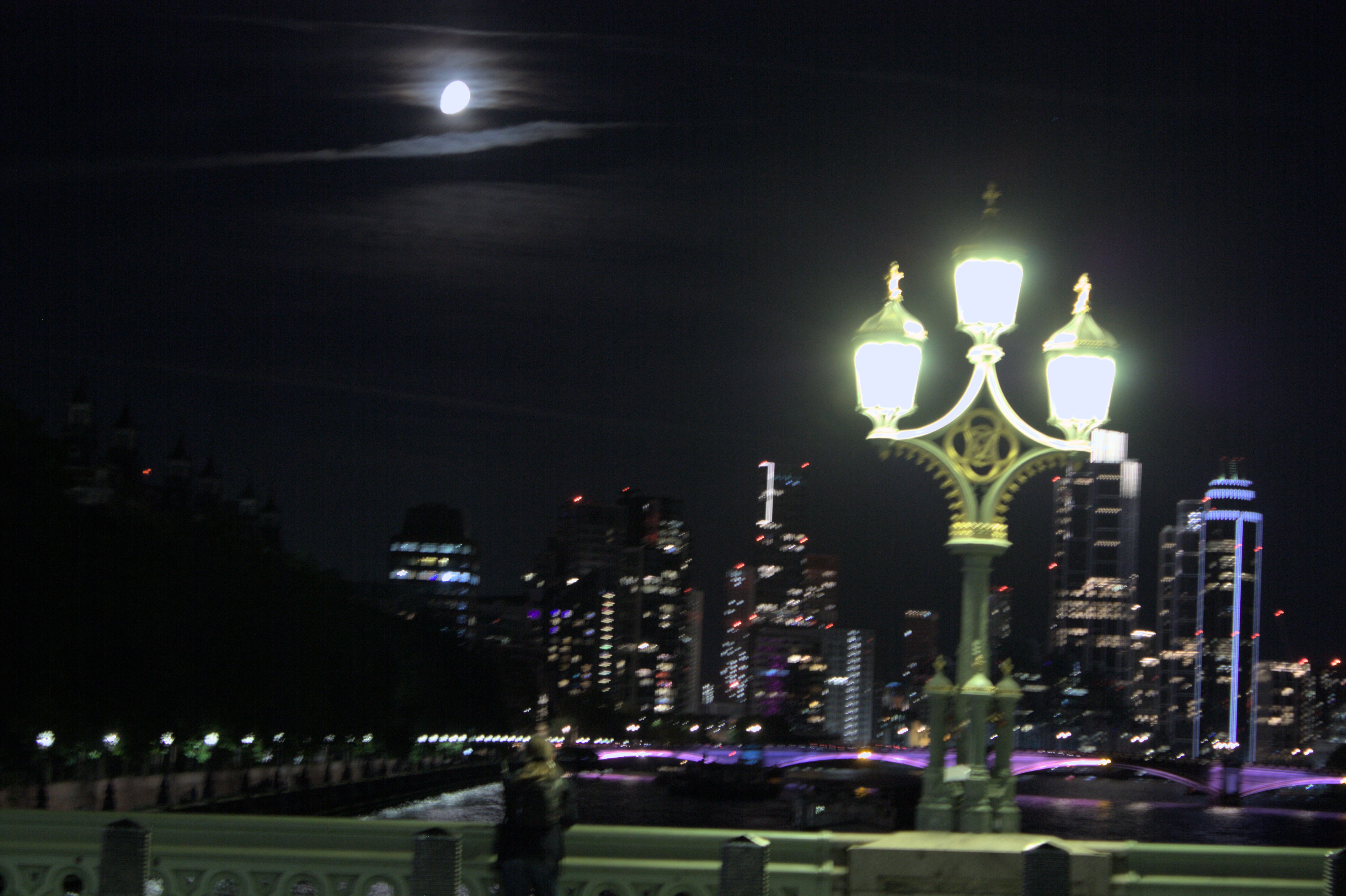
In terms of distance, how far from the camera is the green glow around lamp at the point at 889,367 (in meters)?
15.6

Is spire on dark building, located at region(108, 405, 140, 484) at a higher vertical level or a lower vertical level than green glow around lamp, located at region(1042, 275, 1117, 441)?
higher

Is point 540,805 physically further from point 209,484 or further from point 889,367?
point 209,484

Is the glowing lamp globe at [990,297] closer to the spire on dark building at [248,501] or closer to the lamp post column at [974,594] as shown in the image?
A: the lamp post column at [974,594]

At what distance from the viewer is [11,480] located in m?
43.0

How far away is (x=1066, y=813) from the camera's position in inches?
5133

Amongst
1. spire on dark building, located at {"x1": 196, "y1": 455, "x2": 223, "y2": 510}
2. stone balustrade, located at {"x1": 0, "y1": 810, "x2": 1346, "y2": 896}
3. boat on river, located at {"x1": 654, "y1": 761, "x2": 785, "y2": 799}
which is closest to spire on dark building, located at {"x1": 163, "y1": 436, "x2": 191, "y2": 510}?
spire on dark building, located at {"x1": 196, "y1": 455, "x2": 223, "y2": 510}

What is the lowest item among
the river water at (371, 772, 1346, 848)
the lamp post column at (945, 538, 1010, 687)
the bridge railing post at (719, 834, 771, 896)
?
the river water at (371, 772, 1346, 848)

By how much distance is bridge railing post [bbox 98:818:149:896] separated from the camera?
13.3 meters

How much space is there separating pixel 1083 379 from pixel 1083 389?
100 millimetres

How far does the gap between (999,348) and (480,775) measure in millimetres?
127306

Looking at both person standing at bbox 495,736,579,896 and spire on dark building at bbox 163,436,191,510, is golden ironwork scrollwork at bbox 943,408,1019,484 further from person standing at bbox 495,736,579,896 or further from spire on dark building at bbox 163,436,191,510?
spire on dark building at bbox 163,436,191,510

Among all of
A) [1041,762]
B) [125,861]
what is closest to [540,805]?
[125,861]

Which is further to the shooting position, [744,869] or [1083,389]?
[1083,389]

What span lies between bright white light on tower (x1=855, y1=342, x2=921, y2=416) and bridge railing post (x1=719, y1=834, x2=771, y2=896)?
502 centimetres
